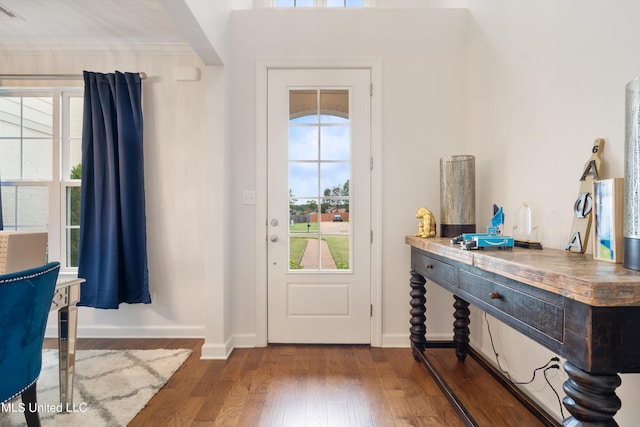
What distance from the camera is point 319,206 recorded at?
8.73 feet

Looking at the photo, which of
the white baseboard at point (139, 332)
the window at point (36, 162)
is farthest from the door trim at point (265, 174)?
the window at point (36, 162)

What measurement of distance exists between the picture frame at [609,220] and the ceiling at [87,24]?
8.63ft

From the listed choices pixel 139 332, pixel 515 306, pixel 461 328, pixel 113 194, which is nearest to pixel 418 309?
pixel 461 328

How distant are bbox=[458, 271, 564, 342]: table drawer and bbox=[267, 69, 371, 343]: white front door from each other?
4.12 ft

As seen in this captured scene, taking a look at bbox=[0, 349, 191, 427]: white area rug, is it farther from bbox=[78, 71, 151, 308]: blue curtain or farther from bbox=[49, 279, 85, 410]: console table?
bbox=[78, 71, 151, 308]: blue curtain

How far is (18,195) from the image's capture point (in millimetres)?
2904

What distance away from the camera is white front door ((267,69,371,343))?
8.64ft

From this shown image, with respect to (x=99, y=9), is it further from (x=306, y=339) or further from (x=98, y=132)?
(x=306, y=339)

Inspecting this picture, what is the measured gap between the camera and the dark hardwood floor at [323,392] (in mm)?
1703

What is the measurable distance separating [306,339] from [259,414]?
91 centimetres

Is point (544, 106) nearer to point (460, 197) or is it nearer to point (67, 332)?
point (460, 197)

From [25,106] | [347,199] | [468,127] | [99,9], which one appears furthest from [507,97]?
[25,106]

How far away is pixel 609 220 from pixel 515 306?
43cm

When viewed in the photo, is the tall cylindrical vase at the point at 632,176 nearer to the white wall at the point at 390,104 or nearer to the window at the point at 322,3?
the white wall at the point at 390,104
